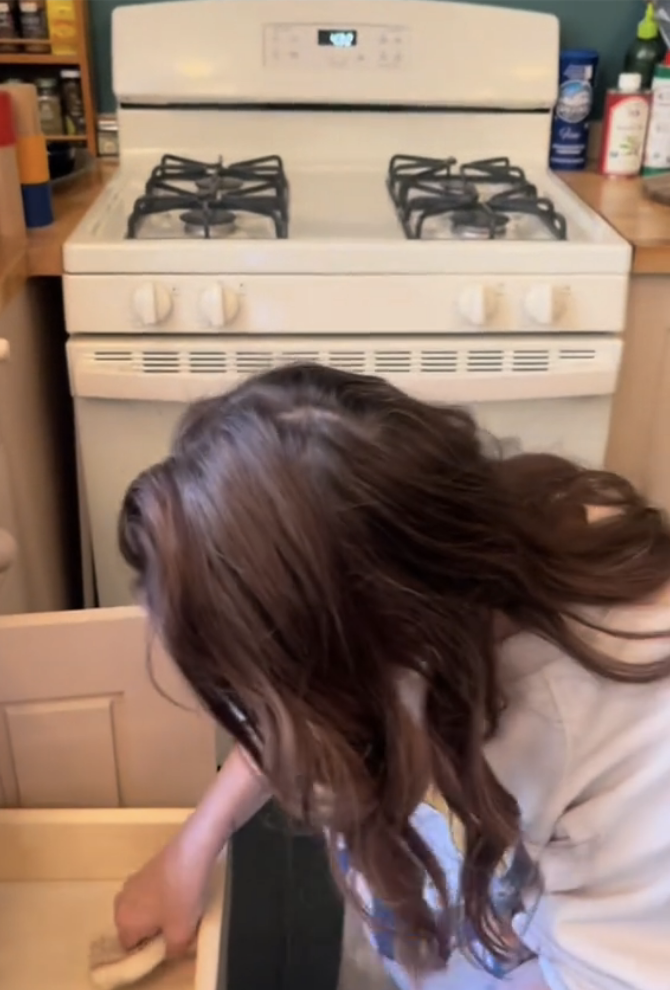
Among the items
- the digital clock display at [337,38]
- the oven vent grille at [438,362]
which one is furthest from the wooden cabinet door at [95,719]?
the digital clock display at [337,38]

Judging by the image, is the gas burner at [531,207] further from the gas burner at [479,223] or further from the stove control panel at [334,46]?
the stove control panel at [334,46]

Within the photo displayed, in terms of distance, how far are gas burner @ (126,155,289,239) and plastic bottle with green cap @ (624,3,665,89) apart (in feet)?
1.90

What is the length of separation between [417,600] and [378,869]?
0.68 ft

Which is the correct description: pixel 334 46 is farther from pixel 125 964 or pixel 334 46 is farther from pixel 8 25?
pixel 125 964

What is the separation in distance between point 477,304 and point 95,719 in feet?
2.08

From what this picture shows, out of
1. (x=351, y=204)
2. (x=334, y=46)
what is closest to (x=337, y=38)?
(x=334, y=46)

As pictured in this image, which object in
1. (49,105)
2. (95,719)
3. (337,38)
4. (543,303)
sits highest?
(337,38)

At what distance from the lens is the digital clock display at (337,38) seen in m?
Result: 1.62

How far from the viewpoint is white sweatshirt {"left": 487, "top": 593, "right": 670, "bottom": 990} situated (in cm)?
70

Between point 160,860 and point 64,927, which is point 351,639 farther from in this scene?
point 64,927

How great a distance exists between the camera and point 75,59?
1680 millimetres

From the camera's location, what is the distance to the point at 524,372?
1.33 m

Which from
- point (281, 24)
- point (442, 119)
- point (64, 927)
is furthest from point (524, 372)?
point (64, 927)

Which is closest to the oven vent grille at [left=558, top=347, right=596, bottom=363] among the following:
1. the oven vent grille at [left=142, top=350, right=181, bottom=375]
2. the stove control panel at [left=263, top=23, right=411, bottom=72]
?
the oven vent grille at [left=142, top=350, right=181, bottom=375]
